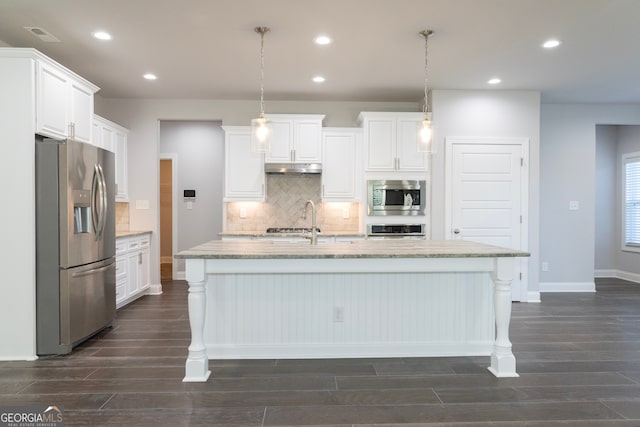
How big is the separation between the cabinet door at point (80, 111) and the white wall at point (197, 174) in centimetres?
272

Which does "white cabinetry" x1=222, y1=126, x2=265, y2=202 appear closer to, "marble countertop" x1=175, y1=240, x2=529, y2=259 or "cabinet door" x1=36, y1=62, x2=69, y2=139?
"cabinet door" x1=36, y1=62, x2=69, y2=139

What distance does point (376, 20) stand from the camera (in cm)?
311

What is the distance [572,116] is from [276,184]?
4415 millimetres

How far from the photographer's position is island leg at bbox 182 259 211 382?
8.68ft

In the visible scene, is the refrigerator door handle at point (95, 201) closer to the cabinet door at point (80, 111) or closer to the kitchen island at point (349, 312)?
the cabinet door at point (80, 111)

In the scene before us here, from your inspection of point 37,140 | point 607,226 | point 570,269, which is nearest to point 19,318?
point 37,140

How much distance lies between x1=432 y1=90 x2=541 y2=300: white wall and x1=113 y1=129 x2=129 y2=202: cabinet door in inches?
162

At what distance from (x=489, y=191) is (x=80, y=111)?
4761 millimetres

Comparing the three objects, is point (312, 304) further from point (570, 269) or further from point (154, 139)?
point (570, 269)

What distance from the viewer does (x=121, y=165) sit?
17.0 feet

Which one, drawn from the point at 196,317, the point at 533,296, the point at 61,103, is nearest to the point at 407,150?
the point at 533,296

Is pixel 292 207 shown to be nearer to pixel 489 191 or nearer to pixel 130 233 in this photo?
pixel 130 233

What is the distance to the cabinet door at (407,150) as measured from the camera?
16.3 ft
